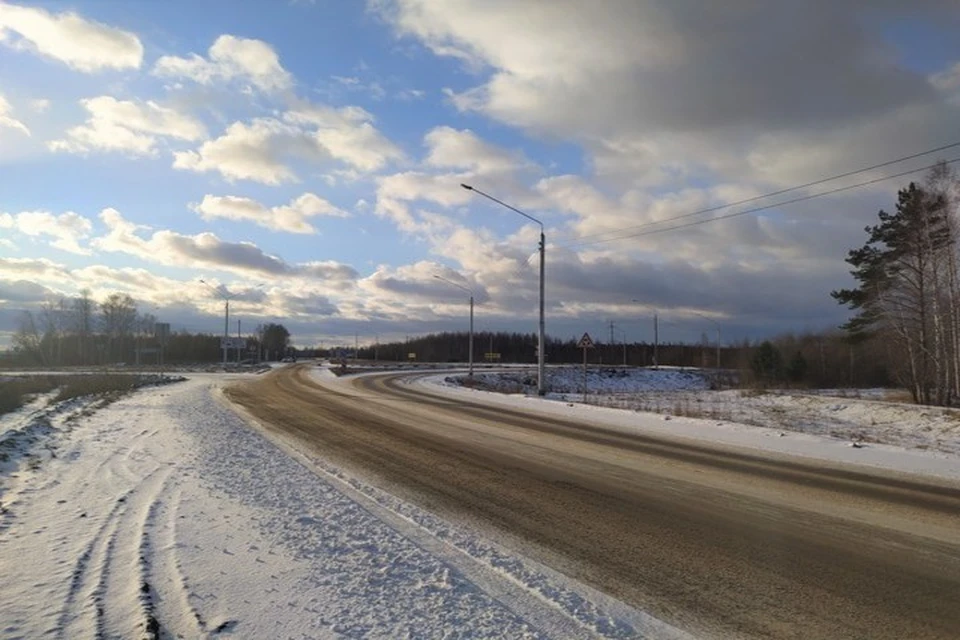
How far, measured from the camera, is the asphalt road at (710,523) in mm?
5363

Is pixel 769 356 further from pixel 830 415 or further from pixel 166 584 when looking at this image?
pixel 166 584

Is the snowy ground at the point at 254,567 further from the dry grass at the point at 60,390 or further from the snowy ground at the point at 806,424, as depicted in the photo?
the dry grass at the point at 60,390

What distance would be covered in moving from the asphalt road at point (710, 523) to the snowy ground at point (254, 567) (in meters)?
0.63

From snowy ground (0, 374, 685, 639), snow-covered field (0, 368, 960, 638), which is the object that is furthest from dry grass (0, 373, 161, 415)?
snowy ground (0, 374, 685, 639)

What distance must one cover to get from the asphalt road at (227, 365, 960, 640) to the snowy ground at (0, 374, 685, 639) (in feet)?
2.06

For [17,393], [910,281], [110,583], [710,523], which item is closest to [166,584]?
[110,583]

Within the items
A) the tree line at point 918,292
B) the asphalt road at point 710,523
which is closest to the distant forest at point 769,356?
the tree line at point 918,292

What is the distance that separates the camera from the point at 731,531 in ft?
25.5

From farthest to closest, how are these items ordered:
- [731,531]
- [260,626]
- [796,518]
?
[796,518], [731,531], [260,626]

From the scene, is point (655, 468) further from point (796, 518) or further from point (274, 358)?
point (274, 358)

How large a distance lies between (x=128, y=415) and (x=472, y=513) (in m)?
16.8

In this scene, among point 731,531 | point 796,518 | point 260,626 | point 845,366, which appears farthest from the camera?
point 845,366

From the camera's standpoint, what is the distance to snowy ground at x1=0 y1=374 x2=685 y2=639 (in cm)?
481

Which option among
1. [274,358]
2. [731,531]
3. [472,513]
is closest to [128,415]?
[472,513]
